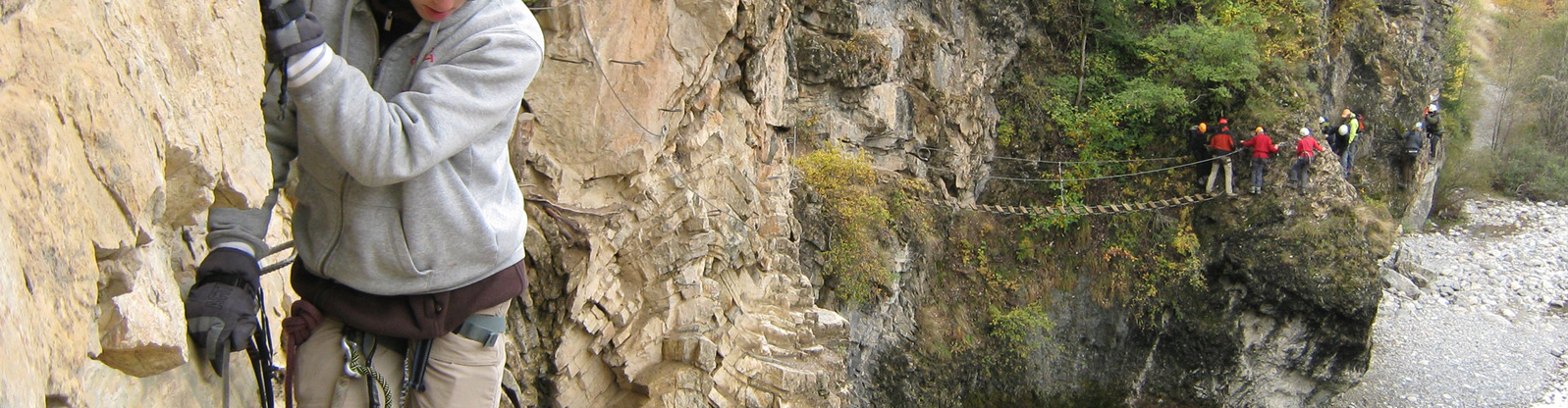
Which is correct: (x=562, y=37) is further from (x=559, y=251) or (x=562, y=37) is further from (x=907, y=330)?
(x=907, y=330)

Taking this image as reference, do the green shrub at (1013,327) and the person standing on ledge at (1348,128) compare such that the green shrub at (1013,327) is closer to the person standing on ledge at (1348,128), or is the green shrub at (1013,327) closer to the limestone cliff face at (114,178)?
the person standing on ledge at (1348,128)

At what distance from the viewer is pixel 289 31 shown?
1.67m

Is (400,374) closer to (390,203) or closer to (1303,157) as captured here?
(390,203)

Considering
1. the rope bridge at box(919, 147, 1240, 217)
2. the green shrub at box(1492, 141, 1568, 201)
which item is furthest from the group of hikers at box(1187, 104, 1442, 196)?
the green shrub at box(1492, 141, 1568, 201)

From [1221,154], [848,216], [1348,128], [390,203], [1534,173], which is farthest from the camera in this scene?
[1534,173]

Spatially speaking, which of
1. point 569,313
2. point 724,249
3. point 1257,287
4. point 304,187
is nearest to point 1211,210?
point 1257,287

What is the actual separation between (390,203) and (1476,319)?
839 inches

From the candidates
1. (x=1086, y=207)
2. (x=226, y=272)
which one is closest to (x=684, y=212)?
(x=226, y=272)

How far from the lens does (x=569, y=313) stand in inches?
225

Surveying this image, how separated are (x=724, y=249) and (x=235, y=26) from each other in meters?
5.17

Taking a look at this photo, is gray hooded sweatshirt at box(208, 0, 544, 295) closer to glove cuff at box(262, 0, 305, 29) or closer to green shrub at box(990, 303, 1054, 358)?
glove cuff at box(262, 0, 305, 29)

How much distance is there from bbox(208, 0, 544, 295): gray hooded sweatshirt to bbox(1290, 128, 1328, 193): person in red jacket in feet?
45.3

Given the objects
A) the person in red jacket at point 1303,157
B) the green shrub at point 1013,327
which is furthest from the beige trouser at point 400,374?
the person in red jacket at point 1303,157

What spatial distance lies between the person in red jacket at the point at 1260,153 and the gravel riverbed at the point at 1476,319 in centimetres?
468
